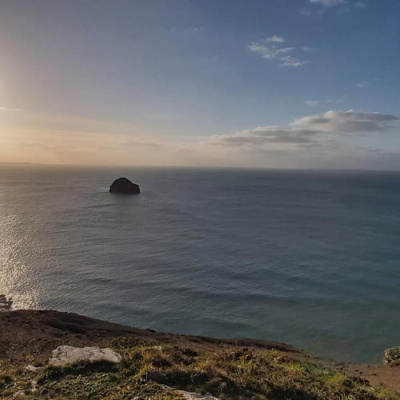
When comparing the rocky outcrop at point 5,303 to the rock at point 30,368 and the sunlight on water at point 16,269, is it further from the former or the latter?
the rock at point 30,368

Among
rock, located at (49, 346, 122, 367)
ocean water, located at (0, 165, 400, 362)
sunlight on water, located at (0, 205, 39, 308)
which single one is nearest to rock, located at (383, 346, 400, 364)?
ocean water, located at (0, 165, 400, 362)

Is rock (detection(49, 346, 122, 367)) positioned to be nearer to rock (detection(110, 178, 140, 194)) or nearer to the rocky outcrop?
the rocky outcrop

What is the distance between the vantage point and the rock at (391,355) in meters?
25.3

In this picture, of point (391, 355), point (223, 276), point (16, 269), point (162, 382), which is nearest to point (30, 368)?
point (162, 382)

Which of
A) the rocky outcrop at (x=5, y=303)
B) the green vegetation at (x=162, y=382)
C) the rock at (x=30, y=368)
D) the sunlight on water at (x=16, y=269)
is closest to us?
the green vegetation at (x=162, y=382)

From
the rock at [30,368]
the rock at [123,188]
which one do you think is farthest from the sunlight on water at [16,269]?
the rock at [123,188]

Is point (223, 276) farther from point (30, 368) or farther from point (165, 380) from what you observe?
point (165, 380)

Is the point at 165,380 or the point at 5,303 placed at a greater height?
the point at 165,380

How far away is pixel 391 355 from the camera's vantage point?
25.8 meters

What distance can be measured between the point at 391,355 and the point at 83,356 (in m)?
22.9

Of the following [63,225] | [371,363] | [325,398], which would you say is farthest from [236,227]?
[325,398]

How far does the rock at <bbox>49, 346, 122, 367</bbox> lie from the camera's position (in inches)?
556

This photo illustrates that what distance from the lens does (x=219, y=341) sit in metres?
27.3

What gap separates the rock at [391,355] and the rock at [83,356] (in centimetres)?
2101
